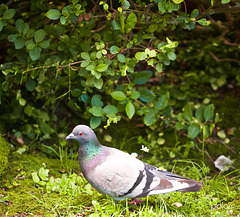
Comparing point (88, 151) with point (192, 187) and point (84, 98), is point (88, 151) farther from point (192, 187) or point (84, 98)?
point (192, 187)

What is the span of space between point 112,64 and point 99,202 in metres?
1.12

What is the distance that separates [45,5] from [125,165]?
168 centimetres

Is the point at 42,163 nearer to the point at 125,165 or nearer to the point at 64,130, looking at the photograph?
the point at 64,130

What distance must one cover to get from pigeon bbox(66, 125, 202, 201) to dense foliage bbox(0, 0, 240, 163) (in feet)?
0.95

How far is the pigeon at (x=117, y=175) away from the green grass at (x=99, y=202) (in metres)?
0.11

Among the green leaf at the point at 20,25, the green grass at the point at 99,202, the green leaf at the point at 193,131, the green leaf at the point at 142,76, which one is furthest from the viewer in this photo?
the green leaf at the point at 193,131

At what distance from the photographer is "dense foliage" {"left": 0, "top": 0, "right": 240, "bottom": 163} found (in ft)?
9.80

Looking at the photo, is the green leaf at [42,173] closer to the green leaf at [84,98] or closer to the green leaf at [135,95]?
the green leaf at [84,98]

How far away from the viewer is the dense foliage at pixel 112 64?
9.80 ft

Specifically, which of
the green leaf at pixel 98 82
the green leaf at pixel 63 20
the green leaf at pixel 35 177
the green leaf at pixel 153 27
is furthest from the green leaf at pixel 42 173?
the green leaf at pixel 153 27

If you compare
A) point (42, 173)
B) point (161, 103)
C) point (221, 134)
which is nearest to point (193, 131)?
point (161, 103)

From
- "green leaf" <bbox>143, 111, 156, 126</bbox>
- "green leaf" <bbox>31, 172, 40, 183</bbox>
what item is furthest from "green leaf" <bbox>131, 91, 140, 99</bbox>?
"green leaf" <bbox>31, 172, 40, 183</bbox>

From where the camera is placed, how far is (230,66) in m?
4.90

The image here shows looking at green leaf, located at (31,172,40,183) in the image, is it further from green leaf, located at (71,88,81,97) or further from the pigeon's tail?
the pigeon's tail
